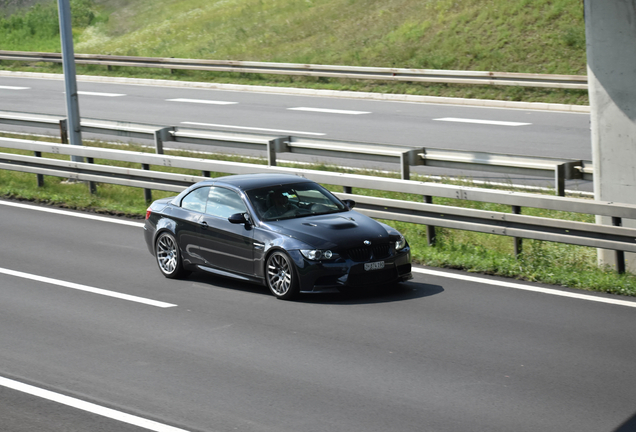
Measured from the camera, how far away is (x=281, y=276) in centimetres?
1030

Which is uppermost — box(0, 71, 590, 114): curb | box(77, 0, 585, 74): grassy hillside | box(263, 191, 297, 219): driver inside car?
box(77, 0, 585, 74): grassy hillside

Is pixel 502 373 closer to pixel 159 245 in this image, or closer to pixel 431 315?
pixel 431 315

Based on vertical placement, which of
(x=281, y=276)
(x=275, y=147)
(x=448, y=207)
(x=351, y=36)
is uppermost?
(x=351, y=36)

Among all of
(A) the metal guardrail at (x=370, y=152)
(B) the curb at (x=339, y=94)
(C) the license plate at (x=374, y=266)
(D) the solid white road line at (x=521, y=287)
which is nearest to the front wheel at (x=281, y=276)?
(C) the license plate at (x=374, y=266)

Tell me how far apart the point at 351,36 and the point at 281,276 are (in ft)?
92.5

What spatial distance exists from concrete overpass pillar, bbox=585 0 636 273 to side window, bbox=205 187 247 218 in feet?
14.5

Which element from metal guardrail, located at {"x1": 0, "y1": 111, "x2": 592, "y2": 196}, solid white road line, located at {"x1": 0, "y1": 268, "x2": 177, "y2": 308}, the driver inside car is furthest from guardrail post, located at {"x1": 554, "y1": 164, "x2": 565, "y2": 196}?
solid white road line, located at {"x1": 0, "y1": 268, "x2": 177, "y2": 308}

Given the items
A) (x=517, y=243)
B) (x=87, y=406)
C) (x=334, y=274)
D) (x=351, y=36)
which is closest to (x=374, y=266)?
(x=334, y=274)

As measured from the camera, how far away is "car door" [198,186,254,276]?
35.0 ft

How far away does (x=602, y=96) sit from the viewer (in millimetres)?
11016

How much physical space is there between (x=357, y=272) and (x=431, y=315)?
98 cm

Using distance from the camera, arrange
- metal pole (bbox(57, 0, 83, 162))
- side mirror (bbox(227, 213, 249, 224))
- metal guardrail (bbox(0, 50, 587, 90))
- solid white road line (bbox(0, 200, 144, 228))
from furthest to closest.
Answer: metal guardrail (bbox(0, 50, 587, 90)), metal pole (bbox(57, 0, 83, 162)), solid white road line (bbox(0, 200, 144, 228)), side mirror (bbox(227, 213, 249, 224))

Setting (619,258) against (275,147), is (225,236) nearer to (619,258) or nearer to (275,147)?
(619,258)

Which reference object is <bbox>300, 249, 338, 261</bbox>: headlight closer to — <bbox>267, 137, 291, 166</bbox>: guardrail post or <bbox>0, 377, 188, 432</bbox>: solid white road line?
<bbox>0, 377, 188, 432</bbox>: solid white road line
